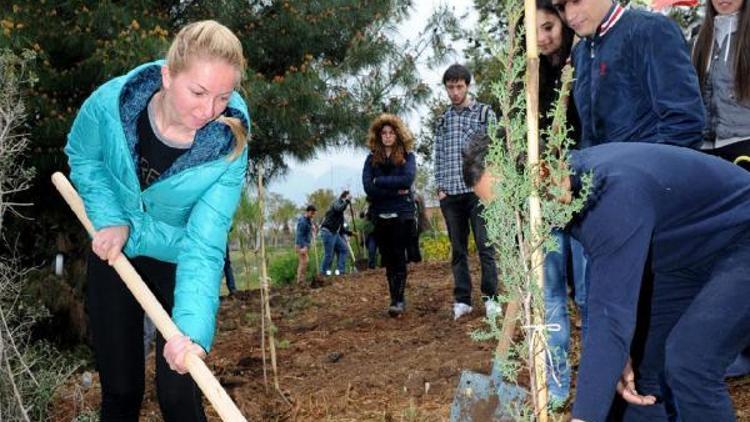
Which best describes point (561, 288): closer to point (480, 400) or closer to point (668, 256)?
point (480, 400)

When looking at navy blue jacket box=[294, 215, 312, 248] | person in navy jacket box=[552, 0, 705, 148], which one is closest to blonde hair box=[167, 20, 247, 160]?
person in navy jacket box=[552, 0, 705, 148]

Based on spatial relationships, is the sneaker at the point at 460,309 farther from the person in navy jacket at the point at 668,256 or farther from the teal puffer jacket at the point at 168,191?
the teal puffer jacket at the point at 168,191

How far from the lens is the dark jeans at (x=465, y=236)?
5314 millimetres

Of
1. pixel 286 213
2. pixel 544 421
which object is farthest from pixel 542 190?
pixel 286 213

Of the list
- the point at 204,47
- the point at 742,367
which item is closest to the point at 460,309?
the point at 742,367

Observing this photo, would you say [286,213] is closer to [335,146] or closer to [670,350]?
[335,146]

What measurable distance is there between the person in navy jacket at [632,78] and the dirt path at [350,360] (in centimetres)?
141

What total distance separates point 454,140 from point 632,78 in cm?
277

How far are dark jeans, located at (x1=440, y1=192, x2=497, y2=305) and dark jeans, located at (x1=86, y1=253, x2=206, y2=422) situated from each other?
3.10 metres

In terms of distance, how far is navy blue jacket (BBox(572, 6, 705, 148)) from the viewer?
2.58 metres

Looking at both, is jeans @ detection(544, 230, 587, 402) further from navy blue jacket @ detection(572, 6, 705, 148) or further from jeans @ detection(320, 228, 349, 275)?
jeans @ detection(320, 228, 349, 275)

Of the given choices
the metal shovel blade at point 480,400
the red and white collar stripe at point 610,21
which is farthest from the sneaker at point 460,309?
the red and white collar stripe at point 610,21

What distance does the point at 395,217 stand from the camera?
245 inches

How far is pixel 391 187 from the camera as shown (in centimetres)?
621
